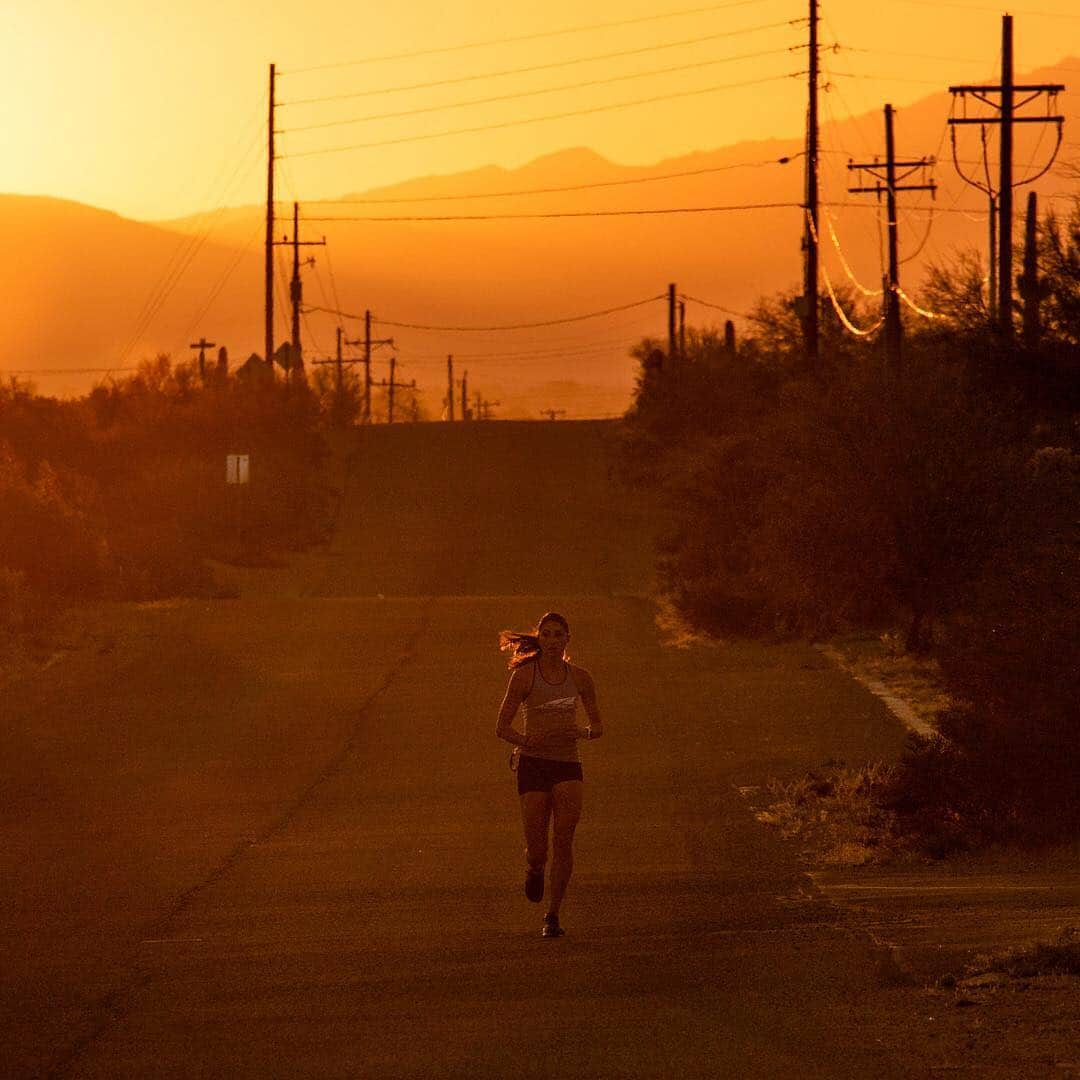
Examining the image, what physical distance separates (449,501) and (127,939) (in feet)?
202

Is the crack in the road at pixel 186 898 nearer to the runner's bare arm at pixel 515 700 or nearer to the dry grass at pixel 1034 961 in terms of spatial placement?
the runner's bare arm at pixel 515 700

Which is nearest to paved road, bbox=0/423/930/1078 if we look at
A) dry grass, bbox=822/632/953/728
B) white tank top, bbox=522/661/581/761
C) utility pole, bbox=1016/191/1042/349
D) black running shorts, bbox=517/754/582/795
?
dry grass, bbox=822/632/953/728

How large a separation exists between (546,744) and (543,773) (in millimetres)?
177

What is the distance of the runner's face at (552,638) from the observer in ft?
38.6

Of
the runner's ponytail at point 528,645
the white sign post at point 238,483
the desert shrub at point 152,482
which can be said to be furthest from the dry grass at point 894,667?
the white sign post at point 238,483

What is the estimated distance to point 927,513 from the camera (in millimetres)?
29922

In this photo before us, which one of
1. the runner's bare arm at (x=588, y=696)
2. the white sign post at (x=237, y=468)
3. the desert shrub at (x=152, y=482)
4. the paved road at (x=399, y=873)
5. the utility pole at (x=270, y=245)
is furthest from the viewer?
the utility pole at (x=270, y=245)

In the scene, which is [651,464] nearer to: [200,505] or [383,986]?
[200,505]

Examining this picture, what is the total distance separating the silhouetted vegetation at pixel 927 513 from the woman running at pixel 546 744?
182 inches

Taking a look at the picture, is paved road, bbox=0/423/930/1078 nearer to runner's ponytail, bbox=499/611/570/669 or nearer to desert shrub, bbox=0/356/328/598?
runner's ponytail, bbox=499/611/570/669

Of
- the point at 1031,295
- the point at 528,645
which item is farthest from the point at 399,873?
the point at 1031,295

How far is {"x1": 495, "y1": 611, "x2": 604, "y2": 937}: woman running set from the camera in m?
11.8

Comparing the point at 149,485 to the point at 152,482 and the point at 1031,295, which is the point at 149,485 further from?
the point at 1031,295

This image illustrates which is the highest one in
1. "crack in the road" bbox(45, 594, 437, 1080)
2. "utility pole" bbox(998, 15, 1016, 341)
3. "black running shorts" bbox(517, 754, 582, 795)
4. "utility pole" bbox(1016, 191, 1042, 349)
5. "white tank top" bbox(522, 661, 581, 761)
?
"utility pole" bbox(998, 15, 1016, 341)
